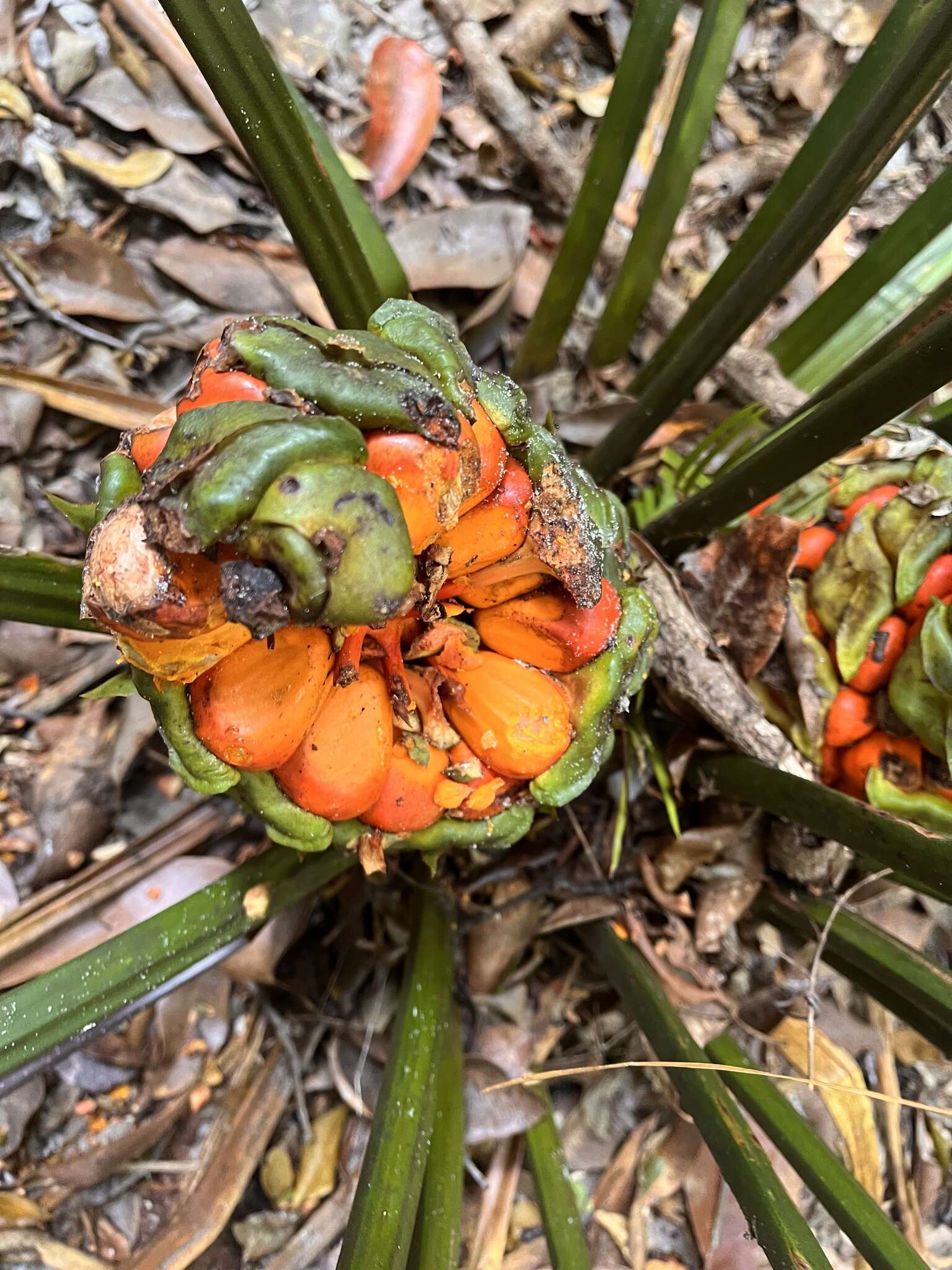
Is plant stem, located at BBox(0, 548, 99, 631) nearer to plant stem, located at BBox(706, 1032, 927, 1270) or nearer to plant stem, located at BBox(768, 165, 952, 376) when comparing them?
plant stem, located at BBox(706, 1032, 927, 1270)

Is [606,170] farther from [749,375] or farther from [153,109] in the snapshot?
[153,109]

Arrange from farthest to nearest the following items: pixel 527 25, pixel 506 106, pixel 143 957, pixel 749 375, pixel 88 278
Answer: pixel 527 25
pixel 506 106
pixel 749 375
pixel 88 278
pixel 143 957

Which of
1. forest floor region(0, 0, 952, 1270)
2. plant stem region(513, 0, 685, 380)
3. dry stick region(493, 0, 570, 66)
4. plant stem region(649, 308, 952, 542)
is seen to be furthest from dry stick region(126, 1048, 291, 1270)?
dry stick region(493, 0, 570, 66)

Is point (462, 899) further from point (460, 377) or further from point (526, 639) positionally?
point (460, 377)

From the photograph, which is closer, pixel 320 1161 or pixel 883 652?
pixel 883 652

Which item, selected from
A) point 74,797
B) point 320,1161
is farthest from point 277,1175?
point 74,797
